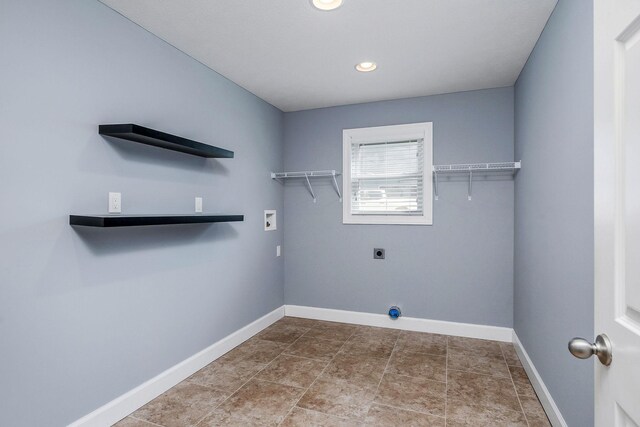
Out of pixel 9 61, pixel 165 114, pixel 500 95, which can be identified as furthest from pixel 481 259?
pixel 9 61

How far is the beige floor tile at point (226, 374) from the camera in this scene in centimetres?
241

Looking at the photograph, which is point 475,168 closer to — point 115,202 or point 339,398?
point 339,398

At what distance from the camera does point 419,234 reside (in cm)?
347

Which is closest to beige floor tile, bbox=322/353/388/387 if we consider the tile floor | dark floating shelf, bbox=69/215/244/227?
the tile floor

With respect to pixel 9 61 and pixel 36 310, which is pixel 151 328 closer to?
pixel 36 310

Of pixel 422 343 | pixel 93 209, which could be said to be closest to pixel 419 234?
pixel 422 343

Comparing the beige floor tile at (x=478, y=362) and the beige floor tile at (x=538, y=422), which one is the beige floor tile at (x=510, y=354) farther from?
the beige floor tile at (x=538, y=422)

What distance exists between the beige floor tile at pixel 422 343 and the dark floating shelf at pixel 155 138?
7.46 ft

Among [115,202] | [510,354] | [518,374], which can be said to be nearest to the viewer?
[115,202]

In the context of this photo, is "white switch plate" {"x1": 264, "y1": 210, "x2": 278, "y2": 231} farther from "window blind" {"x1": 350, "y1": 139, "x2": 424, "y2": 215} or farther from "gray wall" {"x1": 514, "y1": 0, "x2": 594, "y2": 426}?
"gray wall" {"x1": 514, "y1": 0, "x2": 594, "y2": 426}

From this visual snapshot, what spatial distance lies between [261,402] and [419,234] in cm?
212

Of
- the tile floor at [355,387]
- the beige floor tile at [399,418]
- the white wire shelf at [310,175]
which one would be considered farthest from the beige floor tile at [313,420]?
the white wire shelf at [310,175]

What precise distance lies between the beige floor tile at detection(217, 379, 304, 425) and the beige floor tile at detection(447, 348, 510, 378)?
4.20 ft

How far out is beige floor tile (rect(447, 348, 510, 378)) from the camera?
2.62 m
